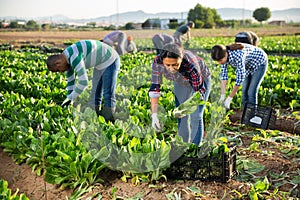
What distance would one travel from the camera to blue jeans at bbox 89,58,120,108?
Answer: 509 centimetres

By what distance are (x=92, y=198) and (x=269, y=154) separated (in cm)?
220

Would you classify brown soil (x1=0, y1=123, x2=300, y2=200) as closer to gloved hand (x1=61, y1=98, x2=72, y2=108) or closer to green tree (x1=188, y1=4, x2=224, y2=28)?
gloved hand (x1=61, y1=98, x2=72, y2=108)

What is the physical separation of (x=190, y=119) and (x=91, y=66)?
1534 mm

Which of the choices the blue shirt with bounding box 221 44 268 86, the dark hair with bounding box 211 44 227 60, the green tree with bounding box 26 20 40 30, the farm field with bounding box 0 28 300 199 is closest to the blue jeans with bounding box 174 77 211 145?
the farm field with bounding box 0 28 300 199

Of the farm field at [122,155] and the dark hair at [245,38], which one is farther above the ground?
the dark hair at [245,38]

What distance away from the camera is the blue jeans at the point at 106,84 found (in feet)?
16.7

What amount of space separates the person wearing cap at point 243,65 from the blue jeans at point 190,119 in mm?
855

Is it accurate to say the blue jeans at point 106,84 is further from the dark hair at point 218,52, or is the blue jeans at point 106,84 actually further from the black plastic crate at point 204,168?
the black plastic crate at point 204,168

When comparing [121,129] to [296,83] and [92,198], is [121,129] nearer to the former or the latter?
[92,198]

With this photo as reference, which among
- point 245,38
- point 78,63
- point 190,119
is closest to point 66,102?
point 78,63

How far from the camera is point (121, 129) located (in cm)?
411

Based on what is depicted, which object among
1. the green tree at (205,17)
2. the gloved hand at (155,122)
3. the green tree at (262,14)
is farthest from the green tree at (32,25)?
the green tree at (262,14)

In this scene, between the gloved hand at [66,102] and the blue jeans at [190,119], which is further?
the gloved hand at [66,102]

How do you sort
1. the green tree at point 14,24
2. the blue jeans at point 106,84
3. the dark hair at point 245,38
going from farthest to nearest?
the green tree at point 14,24, the dark hair at point 245,38, the blue jeans at point 106,84
